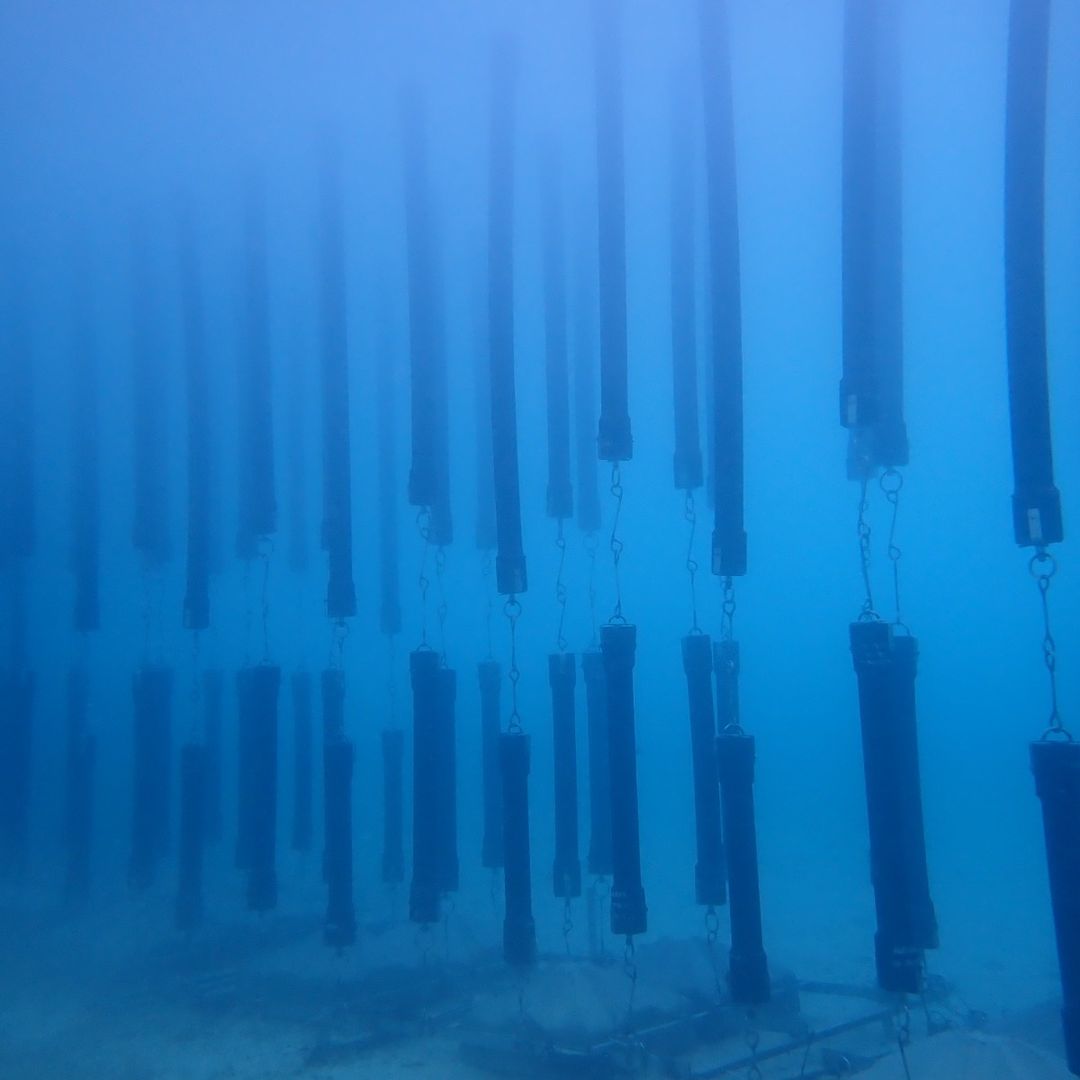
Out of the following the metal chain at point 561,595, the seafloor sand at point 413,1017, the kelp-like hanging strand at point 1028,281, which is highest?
the kelp-like hanging strand at point 1028,281

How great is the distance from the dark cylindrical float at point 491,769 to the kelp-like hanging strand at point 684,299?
3501mm

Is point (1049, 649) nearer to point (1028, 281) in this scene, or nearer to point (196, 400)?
point (1028, 281)

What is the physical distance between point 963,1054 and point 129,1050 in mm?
7547

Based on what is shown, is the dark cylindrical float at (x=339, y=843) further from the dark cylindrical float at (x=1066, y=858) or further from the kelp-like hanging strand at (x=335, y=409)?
the dark cylindrical float at (x=1066, y=858)

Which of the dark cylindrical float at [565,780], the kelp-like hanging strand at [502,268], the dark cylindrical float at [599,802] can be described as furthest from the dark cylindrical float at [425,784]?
the dark cylindrical float at [599,802]

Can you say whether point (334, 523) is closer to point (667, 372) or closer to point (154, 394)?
point (154, 394)

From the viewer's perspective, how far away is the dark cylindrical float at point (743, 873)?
5.49 metres

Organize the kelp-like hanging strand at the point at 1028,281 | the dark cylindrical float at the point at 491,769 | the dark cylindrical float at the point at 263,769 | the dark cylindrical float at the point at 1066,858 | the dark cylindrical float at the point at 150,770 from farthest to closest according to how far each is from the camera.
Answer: the dark cylindrical float at the point at 150,770 < the dark cylindrical float at the point at 491,769 < the dark cylindrical float at the point at 263,769 < the kelp-like hanging strand at the point at 1028,281 < the dark cylindrical float at the point at 1066,858

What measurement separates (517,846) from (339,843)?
1777 mm

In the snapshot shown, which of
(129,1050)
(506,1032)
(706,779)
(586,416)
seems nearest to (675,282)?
(586,416)

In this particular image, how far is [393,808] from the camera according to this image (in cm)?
1276

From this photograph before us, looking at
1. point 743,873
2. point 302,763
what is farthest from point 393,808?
point 743,873

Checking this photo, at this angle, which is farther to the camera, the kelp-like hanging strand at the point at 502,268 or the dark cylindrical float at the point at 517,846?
the kelp-like hanging strand at the point at 502,268

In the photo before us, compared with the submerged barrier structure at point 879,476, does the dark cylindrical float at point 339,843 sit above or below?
below
